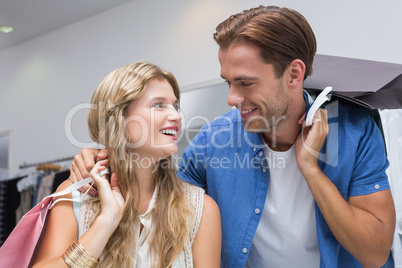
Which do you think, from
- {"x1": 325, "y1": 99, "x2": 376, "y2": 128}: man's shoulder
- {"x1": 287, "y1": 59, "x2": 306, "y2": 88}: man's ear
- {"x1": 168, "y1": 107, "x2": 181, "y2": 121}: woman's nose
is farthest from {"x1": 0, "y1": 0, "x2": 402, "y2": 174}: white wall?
{"x1": 168, "y1": 107, "x2": 181, "y2": 121}: woman's nose

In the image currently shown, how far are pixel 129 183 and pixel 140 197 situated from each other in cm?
10

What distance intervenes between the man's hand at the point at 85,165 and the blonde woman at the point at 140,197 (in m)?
0.03

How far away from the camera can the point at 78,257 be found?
140 centimetres

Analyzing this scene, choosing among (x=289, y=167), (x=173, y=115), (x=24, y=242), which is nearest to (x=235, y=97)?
(x=173, y=115)

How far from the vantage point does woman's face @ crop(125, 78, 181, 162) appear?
1675 mm

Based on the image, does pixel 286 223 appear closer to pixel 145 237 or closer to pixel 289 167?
pixel 289 167

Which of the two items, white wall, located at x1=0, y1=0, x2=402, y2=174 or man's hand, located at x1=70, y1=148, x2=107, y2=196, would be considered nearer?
man's hand, located at x1=70, y1=148, x2=107, y2=196

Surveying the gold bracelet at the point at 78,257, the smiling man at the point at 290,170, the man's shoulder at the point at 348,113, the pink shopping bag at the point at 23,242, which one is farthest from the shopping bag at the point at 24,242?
the man's shoulder at the point at 348,113

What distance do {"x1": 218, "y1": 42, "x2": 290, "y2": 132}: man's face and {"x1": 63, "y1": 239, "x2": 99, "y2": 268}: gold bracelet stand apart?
2.40ft

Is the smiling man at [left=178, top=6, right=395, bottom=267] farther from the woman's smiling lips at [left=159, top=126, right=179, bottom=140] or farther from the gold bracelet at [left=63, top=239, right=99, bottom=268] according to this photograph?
the gold bracelet at [left=63, top=239, right=99, bottom=268]

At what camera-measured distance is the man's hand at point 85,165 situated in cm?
164

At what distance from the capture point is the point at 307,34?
5.56 ft

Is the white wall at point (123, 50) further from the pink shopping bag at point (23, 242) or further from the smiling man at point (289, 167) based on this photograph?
the pink shopping bag at point (23, 242)

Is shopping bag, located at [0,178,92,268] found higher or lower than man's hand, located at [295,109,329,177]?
lower
